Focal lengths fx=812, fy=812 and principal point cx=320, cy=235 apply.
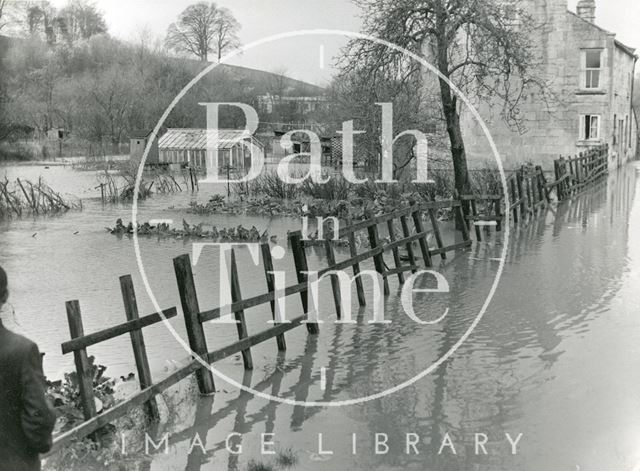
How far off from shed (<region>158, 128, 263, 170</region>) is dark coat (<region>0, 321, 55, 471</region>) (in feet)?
183

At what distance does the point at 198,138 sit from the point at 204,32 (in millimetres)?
42104

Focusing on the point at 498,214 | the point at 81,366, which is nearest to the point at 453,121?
the point at 498,214

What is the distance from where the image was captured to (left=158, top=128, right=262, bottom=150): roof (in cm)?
6094

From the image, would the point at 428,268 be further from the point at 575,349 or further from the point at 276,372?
the point at 276,372

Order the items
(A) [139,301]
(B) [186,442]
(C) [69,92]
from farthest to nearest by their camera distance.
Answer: (C) [69,92], (A) [139,301], (B) [186,442]

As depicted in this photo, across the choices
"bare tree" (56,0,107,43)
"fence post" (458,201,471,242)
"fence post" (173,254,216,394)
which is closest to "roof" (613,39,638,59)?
"fence post" (458,201,471,242)

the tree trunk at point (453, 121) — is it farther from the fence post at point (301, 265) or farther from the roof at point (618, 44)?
the roof at point (618, 44)

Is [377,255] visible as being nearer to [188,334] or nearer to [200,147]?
[188,334]

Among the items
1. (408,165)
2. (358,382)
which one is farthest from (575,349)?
(408,165)

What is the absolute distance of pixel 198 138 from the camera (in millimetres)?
64438

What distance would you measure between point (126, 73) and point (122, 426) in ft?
313

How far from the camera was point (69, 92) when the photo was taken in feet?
300

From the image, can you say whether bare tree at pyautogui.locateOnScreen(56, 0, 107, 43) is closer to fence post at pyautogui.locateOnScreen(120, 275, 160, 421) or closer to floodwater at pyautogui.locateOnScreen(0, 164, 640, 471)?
floodwater at pyautogui.locateOnScreen(0, 164, 640, 471)

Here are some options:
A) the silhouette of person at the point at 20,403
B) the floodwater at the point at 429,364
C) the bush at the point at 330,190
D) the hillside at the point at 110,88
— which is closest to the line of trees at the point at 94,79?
the hillside at the point at 110,88
